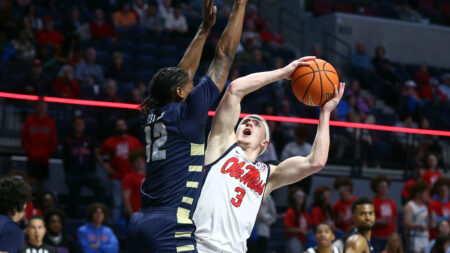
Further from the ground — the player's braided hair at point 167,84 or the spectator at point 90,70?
the spectator at point 90,70

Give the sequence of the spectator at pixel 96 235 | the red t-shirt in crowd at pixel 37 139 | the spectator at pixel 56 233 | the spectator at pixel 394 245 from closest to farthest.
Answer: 1. the spectator at pixel 56 233
2. the spectator at pixel 96 235
3. the spectator at pixel 394 245
4. the red t-shirt in crowd at pixel 37 139

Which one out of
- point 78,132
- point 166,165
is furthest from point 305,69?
point 78,132

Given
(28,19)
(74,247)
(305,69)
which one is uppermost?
(28,19)

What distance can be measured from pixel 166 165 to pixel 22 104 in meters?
8.20

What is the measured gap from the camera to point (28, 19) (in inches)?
524

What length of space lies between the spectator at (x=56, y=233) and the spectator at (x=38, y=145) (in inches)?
58.2

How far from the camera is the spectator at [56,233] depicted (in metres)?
9.26

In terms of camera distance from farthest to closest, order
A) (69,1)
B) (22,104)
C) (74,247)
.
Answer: (69,1), (22,104), (74,247)

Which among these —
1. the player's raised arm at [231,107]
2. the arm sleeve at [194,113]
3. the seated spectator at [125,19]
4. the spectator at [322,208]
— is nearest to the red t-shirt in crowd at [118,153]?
the spectator at [322,208]

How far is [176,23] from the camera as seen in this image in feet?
51.5

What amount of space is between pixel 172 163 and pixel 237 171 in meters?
1.02

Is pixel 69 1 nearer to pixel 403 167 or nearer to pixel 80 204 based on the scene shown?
pixel 80 204

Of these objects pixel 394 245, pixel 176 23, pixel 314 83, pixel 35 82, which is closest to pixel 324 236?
pixel 394 245

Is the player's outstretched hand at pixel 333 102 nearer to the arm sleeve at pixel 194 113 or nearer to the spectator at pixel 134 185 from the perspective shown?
the arm sleeve at pixel 194 113
